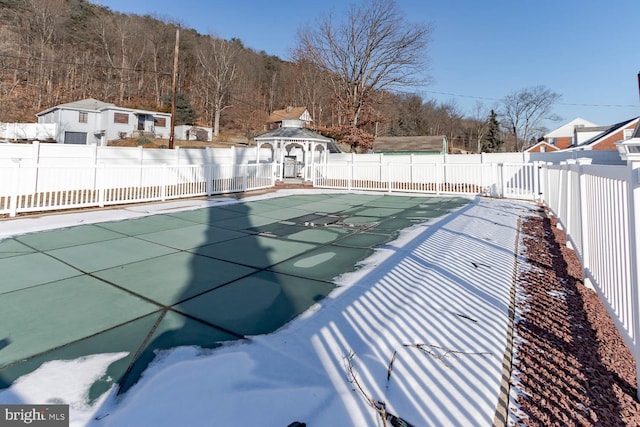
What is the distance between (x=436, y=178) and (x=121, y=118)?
31310 millimetres

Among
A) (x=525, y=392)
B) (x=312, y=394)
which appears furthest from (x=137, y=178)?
(x=525, y=392)

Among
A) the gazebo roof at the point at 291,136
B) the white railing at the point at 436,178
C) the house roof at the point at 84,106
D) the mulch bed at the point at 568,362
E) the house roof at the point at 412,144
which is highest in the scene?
the house roof at the point at 84,106

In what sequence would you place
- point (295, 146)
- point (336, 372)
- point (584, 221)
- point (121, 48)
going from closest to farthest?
1. point (336, 372)
2. point (584, 221)
3. point (295, 146)
4. point (121, 48)

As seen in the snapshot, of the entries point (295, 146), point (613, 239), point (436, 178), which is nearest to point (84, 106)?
point (295, 146)

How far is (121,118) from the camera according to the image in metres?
31.3

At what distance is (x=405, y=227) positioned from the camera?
20.4ft

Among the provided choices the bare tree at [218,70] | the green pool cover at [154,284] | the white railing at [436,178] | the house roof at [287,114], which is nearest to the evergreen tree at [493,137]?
the house roof at [287,114]

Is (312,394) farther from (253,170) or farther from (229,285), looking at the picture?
(253,170)

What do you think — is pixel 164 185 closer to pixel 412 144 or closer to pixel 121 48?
pixel 412 144

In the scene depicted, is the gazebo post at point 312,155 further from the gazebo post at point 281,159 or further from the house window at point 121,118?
the house window at point 121,118

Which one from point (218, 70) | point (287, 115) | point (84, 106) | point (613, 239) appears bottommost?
point (613, 239)

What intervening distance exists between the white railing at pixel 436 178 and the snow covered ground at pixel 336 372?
389 inches

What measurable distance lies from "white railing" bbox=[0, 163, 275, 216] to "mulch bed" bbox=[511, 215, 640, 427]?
8661mm

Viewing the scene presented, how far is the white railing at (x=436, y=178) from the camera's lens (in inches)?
444
